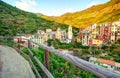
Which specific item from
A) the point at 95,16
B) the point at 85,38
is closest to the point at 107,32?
the point at 85,38

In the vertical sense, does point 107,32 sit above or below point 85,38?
above

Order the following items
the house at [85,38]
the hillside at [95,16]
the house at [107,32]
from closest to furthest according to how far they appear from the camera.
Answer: the house at [85,38] < the house at [107,32] < the hillside at [95,16]

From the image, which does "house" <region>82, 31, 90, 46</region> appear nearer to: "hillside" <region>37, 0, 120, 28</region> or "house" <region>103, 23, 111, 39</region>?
"house" <region>103, 23, 111, 39</region>

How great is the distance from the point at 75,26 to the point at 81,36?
11.9m

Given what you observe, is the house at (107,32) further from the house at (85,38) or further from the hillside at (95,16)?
the hillside at (95,16)

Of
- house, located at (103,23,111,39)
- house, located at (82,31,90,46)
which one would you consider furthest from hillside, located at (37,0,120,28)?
house, located at (103,23,111,39)

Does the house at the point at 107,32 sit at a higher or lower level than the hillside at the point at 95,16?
lower

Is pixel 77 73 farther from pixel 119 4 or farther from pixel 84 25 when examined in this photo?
pixel 119 4

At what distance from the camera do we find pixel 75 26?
86.6 meters

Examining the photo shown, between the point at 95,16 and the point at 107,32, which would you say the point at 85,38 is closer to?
the point at 107,32

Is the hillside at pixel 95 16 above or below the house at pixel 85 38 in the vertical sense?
above

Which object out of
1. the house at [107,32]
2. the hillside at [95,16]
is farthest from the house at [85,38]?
the hillside at [95,16]

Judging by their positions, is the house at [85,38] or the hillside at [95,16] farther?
the hillside at [95,16]

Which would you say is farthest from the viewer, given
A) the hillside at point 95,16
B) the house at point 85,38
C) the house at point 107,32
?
the hillside at point 95,16
